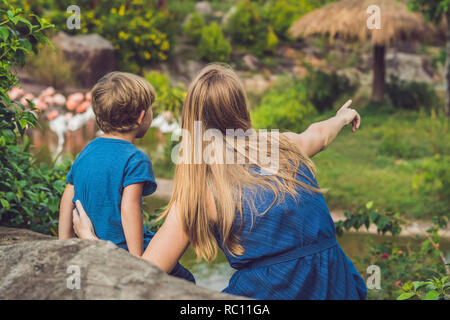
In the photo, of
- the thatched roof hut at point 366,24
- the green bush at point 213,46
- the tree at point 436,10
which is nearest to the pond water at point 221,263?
the tree at point 436,10

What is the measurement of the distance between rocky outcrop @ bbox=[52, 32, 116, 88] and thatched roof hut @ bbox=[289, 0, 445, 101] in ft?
13.4

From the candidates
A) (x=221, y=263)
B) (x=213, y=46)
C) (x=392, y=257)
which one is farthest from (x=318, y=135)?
(x=213, y=46)

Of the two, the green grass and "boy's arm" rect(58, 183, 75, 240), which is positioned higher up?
"boy's arm" rect(58, 183, 75, 240)

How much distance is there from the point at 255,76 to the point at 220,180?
12426 millimetres

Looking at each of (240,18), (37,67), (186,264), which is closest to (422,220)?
(186,264)

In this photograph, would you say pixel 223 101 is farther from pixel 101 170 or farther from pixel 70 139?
pixel 70 139

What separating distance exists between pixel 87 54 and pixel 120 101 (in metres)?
9.80

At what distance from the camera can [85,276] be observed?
1210mm

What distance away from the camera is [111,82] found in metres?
1.84

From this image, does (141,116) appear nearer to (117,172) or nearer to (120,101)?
(120,101)

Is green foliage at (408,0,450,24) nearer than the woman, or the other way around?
the woman

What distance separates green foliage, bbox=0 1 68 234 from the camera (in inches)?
84.9

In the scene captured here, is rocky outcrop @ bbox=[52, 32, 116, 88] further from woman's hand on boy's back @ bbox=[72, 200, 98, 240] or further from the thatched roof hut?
woman's hand on boy's back @ bbox=[72, 200, 98, 240]

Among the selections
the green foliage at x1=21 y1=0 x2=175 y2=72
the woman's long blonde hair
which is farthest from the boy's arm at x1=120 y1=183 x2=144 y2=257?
the green foliage at x1=21 y1=0 x2=175 y2=72
